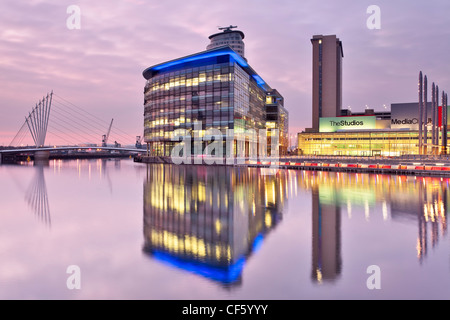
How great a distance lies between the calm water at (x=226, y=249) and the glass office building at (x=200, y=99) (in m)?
73.8

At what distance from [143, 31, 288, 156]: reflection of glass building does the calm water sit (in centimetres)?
7391

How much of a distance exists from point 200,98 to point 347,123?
70467 mm

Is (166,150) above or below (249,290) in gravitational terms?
above

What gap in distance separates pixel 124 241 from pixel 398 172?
4800cm

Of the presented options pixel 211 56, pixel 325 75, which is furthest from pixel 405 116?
pixel 211 56

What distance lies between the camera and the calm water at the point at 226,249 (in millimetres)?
8367

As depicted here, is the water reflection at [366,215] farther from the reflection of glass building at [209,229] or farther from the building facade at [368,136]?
the building facade at [368,136]

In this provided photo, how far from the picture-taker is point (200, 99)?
95.8 meters

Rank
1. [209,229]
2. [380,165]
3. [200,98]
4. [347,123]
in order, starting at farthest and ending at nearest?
[347,123] → [200,98] → [380,165] → [209,229]

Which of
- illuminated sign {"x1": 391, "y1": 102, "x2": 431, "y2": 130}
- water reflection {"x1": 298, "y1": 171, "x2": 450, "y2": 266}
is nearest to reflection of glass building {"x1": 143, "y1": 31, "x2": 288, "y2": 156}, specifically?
illuminated sign {"x1": 391, "y1": 102, "x2": 431, "y2": 130}

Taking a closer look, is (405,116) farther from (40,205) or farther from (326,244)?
(40,205)
